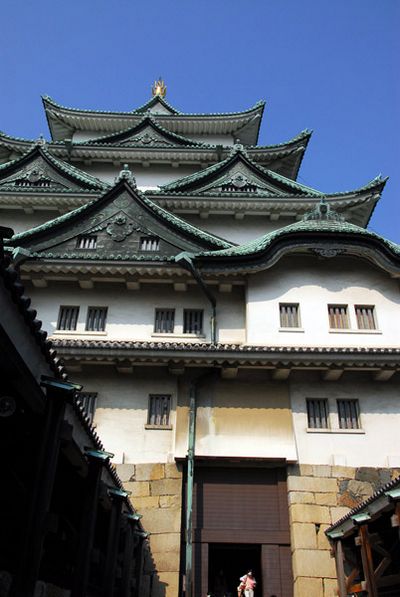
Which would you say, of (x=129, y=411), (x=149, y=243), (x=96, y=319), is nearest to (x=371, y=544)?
(x=129, y=411)

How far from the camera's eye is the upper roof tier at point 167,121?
3512 cm

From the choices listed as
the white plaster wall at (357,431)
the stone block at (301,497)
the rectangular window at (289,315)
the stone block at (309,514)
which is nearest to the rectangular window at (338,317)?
the rectangular window at (289,315)

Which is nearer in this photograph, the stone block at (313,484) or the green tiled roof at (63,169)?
the stone block at (313,484)

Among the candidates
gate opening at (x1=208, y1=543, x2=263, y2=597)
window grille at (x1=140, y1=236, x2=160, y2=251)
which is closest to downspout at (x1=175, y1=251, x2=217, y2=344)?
window grille at (x1=140, y1=236, x2=160, y2=251)

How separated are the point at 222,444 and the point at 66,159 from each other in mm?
22321

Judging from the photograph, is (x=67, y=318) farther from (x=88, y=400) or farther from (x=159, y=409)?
(x=159, y=409)

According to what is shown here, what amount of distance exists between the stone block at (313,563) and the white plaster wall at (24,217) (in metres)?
19.2

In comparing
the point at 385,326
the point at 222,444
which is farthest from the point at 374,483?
the point at 385,326

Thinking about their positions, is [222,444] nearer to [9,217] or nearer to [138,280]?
[138,280]

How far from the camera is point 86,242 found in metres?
21.1

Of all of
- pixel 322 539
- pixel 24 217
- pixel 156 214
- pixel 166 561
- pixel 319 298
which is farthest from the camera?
pixel 24 217

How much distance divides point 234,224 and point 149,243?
22.2 feet

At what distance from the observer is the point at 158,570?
14102 mm

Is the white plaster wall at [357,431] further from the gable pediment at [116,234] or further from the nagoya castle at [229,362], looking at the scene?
the gable pediment at [116,234]
